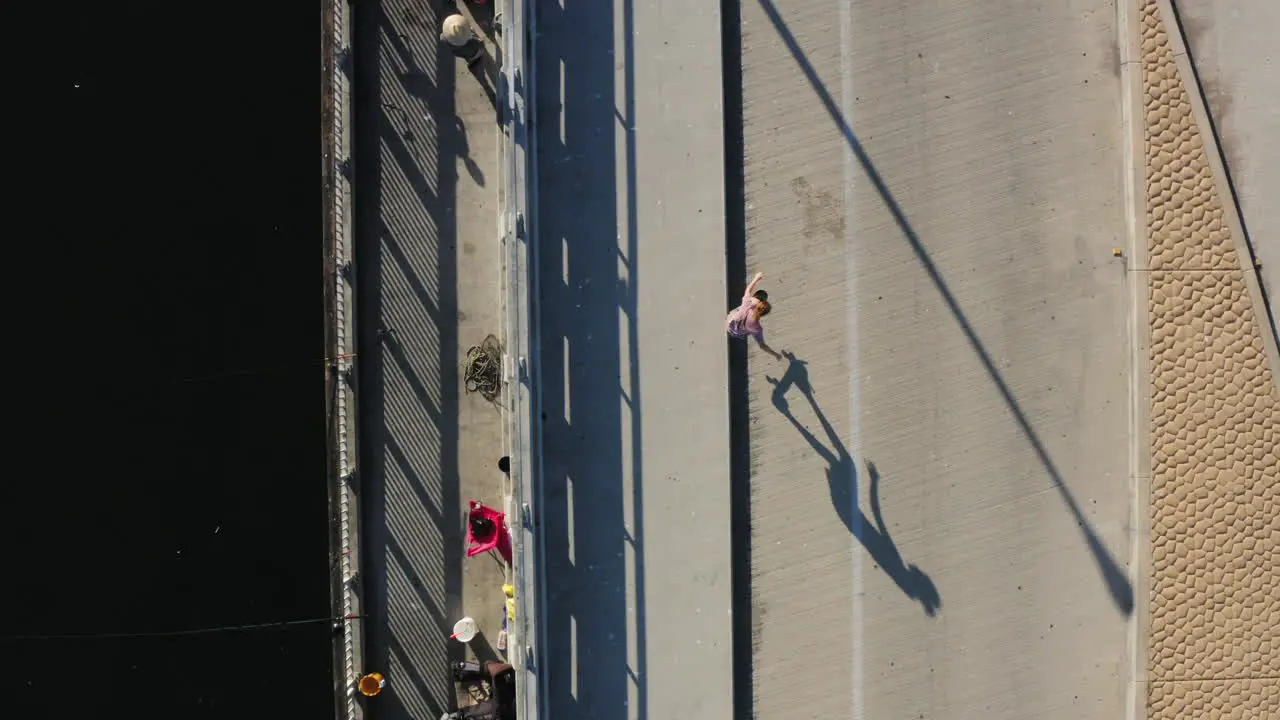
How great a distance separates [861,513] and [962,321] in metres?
3.47

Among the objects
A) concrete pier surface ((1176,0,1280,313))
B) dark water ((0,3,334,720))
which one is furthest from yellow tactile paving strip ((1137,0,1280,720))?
dark water ((0,3,334,720))

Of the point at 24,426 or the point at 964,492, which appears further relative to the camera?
the point at 24,426

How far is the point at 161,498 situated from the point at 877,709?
13.6 metres

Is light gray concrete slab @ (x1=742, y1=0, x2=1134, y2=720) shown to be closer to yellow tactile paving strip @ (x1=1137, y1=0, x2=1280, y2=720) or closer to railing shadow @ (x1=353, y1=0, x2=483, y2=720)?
yellow tactile paving strip @ (x1=1137, y1=0, x2=1280, y2=720)

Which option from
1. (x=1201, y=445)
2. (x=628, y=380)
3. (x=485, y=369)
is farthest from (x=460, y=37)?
(x=1201, y=445)

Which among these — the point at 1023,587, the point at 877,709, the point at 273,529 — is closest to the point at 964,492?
the point at 1023,587

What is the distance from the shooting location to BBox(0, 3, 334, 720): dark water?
1466cm

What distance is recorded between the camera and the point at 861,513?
1215 centimetres

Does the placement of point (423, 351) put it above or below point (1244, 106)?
below

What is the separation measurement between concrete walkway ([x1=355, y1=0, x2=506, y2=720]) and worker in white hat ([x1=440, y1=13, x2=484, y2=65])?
0.34 meters

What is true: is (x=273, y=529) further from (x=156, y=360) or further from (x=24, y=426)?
(x=24, y=426)

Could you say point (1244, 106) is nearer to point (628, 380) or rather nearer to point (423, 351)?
point (628, 380)

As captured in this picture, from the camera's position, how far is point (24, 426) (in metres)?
15.0

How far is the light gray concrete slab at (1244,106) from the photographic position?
1250cm
